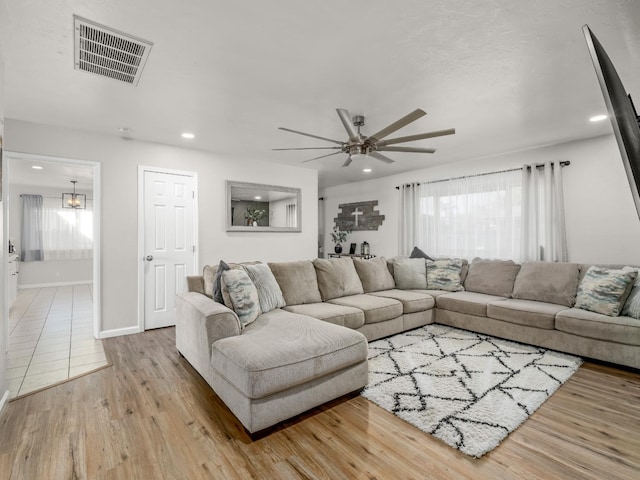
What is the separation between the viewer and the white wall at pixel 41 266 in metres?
7.40

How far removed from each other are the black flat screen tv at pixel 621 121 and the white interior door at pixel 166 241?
13.9ft

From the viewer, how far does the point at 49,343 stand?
3582mm

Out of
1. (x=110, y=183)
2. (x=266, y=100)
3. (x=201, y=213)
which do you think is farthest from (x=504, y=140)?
(x=110, y=183)

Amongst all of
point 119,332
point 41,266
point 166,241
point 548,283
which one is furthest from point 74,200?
point 548,283

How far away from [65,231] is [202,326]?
7996 millimetres

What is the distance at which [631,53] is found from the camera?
2.13 m

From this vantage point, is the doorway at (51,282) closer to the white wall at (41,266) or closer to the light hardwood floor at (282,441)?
the white wall at (41,266)

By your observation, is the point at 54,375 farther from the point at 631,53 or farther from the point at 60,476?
the point at 631,53

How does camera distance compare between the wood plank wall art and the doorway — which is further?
the wood plank wall art

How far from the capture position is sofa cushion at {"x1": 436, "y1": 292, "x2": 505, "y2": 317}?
368 cm

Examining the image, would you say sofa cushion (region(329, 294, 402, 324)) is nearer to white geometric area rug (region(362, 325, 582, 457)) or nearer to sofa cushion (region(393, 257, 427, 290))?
white geometric area rug (region(362, 325, 582, 457))

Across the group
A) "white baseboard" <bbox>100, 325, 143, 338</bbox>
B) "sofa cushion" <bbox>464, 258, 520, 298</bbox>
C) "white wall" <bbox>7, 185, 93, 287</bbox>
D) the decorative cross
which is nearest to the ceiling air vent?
"white baseboard" <bbox>100, 325, 143, 338</bbox>

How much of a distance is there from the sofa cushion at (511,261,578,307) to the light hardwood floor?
3.80 feet

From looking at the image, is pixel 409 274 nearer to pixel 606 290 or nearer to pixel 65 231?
pixel 606 290
